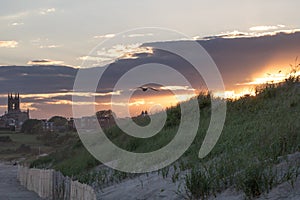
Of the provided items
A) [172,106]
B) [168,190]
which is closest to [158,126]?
[172,106]

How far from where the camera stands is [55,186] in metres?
21.5

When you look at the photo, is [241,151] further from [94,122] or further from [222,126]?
[94,122]

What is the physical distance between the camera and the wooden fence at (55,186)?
49.0ft

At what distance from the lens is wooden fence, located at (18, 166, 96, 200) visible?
49.0 ft

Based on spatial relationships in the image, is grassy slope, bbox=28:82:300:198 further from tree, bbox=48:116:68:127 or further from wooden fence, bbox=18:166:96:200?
tree, bbox=48:116:68:127

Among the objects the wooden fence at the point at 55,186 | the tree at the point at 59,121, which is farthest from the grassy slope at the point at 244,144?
the tree at the point at 59,121

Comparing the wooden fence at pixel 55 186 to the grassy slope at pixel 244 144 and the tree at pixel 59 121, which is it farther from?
the tree at pixel 59 121

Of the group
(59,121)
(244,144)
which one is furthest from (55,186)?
(59,121)

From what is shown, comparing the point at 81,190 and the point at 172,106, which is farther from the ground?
the point at 172,106

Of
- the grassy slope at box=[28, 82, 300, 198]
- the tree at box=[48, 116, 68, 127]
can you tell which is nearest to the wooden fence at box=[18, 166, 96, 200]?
the grassy slope at box=[28, 82, 300, 198]

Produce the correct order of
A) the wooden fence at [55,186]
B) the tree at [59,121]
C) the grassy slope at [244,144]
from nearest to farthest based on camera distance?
the grassy slope at [244,144], the wooden fence at [55,186], the tree at [59,121]

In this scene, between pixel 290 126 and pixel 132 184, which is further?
pixel 132 184

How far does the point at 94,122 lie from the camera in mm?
43812

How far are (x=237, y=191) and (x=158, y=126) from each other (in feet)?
56.9
